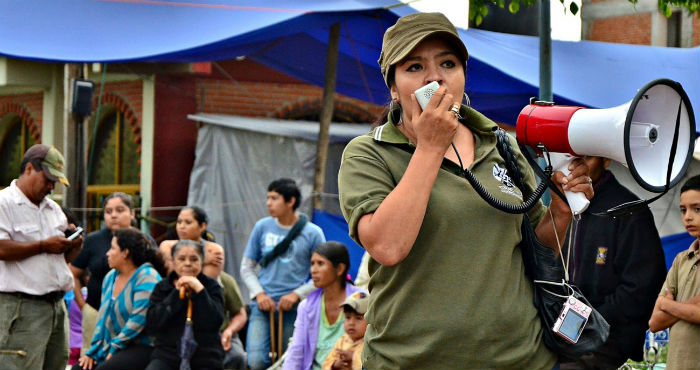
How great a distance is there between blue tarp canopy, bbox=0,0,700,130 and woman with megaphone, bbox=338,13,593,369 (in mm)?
5577

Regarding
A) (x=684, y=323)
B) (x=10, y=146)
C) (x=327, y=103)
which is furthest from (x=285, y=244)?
(x=10, y=146)

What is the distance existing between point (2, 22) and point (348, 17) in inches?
111

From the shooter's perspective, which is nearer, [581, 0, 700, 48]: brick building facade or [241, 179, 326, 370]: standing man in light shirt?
[241, 179, 326, 370]: standing man in light shirt

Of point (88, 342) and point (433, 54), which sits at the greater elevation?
point (433, 54)

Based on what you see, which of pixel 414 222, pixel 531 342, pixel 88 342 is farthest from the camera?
pixel 88 342

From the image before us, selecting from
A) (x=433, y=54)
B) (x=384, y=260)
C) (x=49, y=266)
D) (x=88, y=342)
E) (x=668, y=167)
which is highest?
(x=433, y=54)

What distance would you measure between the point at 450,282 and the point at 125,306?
17.2 feet

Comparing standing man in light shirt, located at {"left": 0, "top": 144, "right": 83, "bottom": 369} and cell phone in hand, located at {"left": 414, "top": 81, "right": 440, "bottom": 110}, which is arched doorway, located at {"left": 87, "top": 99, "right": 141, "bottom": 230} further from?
cell phone in hand, located at {"left": 414, "top": 81, "right": 440, "bottom": 110}

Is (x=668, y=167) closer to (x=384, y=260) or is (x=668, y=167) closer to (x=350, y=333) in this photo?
(x=384, y=260)

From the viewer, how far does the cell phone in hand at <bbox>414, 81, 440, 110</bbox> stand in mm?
2465

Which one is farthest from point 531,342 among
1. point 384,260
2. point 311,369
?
point 311,369

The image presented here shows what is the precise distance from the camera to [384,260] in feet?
7.91

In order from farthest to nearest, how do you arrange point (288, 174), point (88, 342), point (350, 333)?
point (288, 174), point (88, 342), point (350, 333)

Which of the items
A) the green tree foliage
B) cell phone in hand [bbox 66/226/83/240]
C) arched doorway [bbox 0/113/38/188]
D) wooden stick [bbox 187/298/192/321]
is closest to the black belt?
cell phone in hand [bbox 66/226/83/240]
